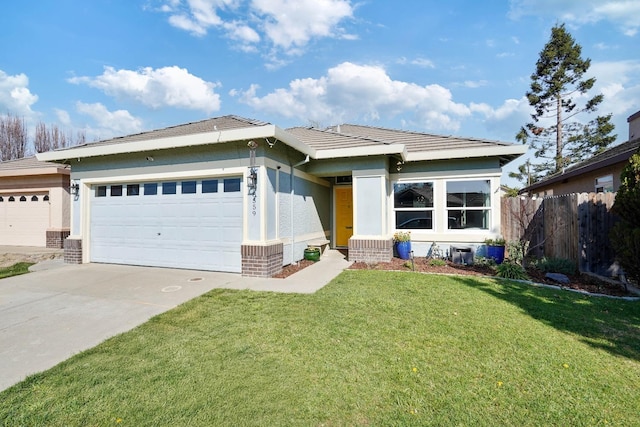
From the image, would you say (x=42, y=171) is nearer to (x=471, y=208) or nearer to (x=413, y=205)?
(x=413, y=205)

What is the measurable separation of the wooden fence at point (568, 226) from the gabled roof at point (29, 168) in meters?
16.5

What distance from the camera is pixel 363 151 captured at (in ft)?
29.2

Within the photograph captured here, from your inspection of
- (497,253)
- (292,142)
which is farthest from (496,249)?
(292,142)

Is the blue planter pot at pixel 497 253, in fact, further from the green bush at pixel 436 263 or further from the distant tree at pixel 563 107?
the distant tree at pixel 563 107

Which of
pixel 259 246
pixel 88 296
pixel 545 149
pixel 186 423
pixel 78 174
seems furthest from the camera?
pixel 545 149

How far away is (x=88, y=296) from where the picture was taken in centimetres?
588

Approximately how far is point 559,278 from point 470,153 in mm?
4183

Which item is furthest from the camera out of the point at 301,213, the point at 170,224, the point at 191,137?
the point at 301,213

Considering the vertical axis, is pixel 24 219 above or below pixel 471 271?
above

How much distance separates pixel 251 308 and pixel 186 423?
2747mm

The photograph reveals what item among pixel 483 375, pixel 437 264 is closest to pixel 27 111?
pixel 437 264

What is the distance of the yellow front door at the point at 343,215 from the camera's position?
11.7 metres

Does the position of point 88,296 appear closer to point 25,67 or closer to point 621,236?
point 621,236

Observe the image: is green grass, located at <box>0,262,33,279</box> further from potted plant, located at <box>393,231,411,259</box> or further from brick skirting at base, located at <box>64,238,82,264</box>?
potted plant, located at <box>393,231,411,259</box>
